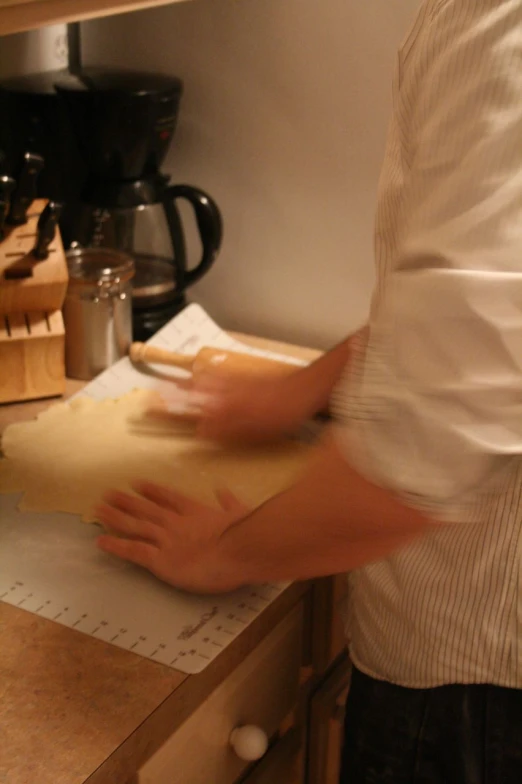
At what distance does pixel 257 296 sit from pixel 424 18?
0.76m

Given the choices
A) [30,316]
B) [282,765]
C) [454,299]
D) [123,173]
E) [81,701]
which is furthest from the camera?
[123,173]

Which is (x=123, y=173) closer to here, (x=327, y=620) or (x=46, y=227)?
(x=46, y=227)

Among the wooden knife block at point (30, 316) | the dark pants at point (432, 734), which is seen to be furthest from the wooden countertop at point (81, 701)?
the wooden knife block at point (30, 316)

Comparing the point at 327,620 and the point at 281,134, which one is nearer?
the point at 327,620

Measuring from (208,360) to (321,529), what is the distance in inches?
20.4

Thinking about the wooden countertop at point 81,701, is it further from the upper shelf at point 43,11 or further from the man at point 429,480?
the upper shelf at point 43,11

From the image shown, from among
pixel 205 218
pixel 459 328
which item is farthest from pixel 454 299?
pixel 205 218

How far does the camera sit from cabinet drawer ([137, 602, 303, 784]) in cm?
69

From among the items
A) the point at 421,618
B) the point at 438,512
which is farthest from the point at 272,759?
the point at 438,512

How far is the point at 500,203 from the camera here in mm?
495

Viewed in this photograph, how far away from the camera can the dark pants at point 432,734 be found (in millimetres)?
680

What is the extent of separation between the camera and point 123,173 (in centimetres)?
118

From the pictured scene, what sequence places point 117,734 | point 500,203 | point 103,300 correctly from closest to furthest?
1. point 500,203
2. point 117,734
3. point 103,300

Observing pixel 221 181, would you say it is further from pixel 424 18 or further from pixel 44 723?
pixel 44 723
